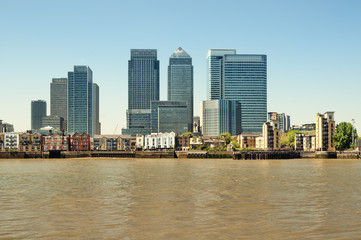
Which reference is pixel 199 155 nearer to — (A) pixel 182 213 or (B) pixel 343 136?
(B) pixel 343 136

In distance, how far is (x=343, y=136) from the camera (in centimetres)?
17350

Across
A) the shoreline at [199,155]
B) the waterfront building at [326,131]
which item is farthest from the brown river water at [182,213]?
the waterfront building at [326,131]

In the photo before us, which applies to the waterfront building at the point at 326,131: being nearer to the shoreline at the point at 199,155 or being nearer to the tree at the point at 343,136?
the tree at the point at 343,136

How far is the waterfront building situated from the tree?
644cm

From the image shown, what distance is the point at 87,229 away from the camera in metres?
24.6

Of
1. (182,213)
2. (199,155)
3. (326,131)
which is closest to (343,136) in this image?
(326,131)

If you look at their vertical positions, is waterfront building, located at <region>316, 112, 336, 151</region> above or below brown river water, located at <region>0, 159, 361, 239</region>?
above

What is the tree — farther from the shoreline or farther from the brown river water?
the brown river water

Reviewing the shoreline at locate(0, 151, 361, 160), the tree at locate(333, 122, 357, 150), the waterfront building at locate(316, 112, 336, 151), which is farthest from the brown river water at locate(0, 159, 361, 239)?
the waterfront building at locate(316, 112, 336, 151)

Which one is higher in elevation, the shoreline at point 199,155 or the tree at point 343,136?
the tree at point 343,136

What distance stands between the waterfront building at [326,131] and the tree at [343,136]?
6.44 meters

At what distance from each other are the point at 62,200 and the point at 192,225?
16.8 metres

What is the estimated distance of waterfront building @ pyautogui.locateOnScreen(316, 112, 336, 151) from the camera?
602 feet

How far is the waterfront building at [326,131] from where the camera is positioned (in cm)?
18350
